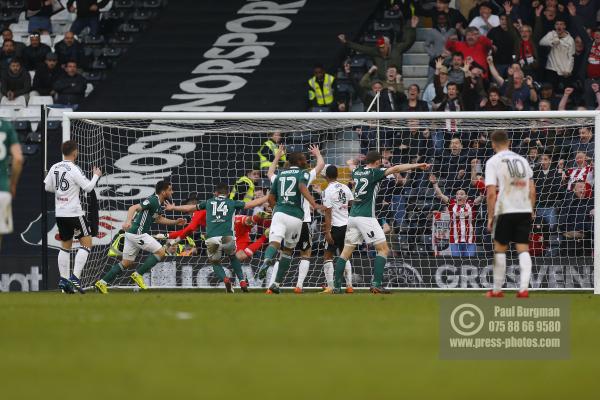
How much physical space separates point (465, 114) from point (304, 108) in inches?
235

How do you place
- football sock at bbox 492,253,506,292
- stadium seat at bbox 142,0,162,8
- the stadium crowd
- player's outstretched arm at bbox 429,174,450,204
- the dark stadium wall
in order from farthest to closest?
1. stadium seat at bbox 142,0,162,8
2. the dark stadium wall
3. player's outstretched arm at bbox 429,174,450,204
4. the stadium crowd
5. football sock at bbox 492,253,506,292

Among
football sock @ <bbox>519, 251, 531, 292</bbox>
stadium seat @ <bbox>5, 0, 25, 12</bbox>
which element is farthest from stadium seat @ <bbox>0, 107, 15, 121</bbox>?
football sock @ <bbox>519, 251, 531, 292</bbox>

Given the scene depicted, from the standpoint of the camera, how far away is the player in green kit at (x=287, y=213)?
17.8 metres

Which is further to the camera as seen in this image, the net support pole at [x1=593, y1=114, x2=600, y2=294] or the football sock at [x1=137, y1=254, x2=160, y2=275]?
the football sock at [x1=137, y1=254, x2=160, y2=275]

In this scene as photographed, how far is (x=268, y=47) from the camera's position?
27.3 meters

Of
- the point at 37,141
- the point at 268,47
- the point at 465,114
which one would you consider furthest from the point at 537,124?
the point at 37,141

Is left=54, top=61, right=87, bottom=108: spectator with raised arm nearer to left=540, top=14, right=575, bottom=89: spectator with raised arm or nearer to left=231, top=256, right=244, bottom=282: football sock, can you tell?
left=231, top=256, right=244, bottom=282: football sock

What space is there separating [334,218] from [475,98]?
5331 mm

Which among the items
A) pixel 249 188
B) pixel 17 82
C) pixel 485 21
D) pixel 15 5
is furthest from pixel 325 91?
pixel 15 5

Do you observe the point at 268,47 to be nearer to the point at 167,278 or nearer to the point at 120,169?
the point at 120,169

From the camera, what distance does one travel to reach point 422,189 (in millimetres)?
20750

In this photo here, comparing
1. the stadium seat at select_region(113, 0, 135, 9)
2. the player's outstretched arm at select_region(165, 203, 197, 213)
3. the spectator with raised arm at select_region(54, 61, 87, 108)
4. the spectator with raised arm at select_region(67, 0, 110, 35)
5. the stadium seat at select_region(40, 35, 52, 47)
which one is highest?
the stadium seat at select_region(113, 0, 135, 9)

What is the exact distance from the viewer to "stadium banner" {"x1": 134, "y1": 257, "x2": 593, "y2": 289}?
20.0m

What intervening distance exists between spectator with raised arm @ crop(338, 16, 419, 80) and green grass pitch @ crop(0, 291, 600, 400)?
479 inches
